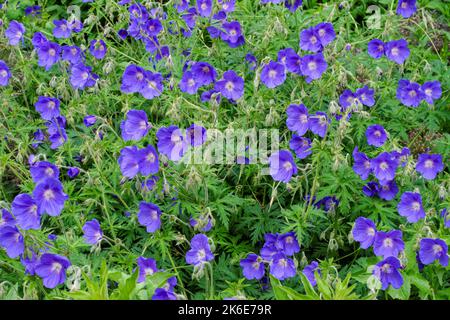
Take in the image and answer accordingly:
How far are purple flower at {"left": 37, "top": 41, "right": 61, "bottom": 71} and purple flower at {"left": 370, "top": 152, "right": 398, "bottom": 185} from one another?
7.01 ft

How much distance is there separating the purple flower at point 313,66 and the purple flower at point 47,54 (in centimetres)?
160

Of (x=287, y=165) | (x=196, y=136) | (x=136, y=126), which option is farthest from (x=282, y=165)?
(x=136, y=126)

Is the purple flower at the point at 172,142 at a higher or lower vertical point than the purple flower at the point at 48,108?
lower

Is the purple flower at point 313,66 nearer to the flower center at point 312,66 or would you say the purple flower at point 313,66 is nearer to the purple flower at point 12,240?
the flower center at point 312,66

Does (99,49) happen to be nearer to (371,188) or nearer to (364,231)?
(371,188)

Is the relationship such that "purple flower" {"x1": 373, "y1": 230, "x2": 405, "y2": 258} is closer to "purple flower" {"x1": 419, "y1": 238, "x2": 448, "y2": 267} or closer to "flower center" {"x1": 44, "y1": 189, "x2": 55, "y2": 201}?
"purple flower" {"x1": 419, "y1": 238, "x2": 448, "y2": 267}

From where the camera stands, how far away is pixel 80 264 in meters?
3.54

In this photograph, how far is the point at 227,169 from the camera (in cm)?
401

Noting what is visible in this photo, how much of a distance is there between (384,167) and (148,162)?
1.20 meters

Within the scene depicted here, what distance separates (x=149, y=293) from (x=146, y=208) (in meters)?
0.73

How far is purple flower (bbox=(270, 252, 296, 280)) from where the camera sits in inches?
135

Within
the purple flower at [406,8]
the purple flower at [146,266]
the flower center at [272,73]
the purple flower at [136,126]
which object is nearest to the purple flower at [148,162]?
the purple flower at [136,126]

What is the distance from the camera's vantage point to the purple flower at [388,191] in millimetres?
3766
